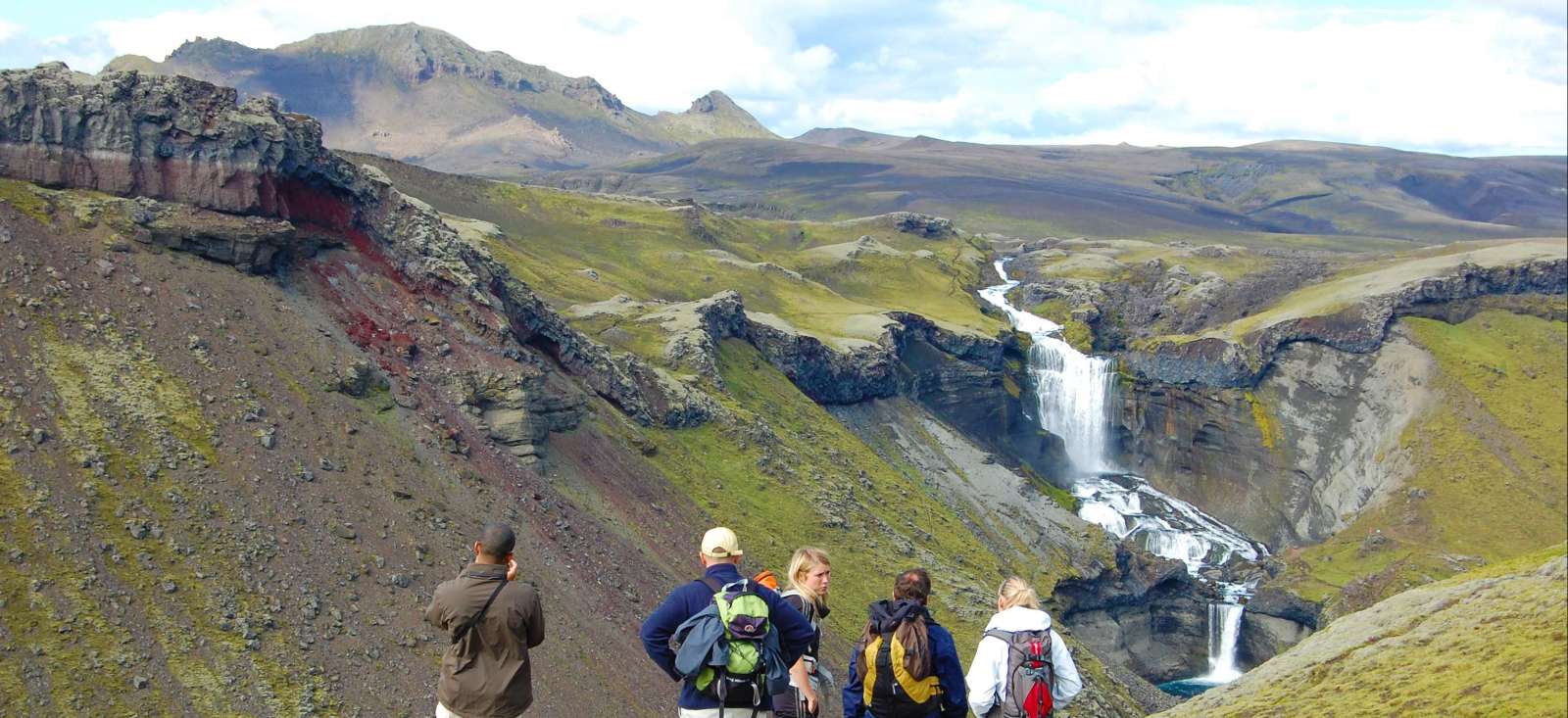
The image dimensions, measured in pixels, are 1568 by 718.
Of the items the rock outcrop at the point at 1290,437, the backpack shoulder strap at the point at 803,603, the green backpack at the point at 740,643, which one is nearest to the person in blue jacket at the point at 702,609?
the green backpack at the point at 740,643

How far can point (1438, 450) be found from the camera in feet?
384

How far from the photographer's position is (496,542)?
13438 mm

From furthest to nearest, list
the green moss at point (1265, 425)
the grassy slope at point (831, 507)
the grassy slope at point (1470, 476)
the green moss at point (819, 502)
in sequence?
the green moss at point (1265, 425)
the grassy slope at point (1470, 476)
the green moss at point (819, 502)
the grassy slope at point (831, 507)

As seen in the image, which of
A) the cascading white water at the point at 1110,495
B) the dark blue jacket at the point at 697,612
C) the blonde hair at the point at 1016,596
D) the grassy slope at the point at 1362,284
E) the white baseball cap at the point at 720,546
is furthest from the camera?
the grassy slope at the point at 1362,284

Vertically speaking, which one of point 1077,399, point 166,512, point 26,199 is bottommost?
point 1077,399

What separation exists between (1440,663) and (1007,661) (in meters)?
14.7

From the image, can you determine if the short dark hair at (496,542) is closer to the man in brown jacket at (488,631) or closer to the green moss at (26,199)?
the man in brown jacket at (488,631)

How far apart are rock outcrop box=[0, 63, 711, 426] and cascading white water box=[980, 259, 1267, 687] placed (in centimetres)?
7329

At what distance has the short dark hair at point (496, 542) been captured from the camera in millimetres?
13406

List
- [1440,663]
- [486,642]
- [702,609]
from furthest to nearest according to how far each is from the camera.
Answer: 1. [1440,663]
2. [486,642]
3. [702,609]

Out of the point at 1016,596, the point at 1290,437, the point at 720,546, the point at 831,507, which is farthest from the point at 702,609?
the point at 1290,437

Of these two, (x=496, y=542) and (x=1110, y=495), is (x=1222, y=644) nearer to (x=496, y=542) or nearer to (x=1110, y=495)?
(x=1110, y=495)

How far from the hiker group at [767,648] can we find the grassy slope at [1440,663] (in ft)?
35.5

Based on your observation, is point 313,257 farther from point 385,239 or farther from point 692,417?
point 692,417
